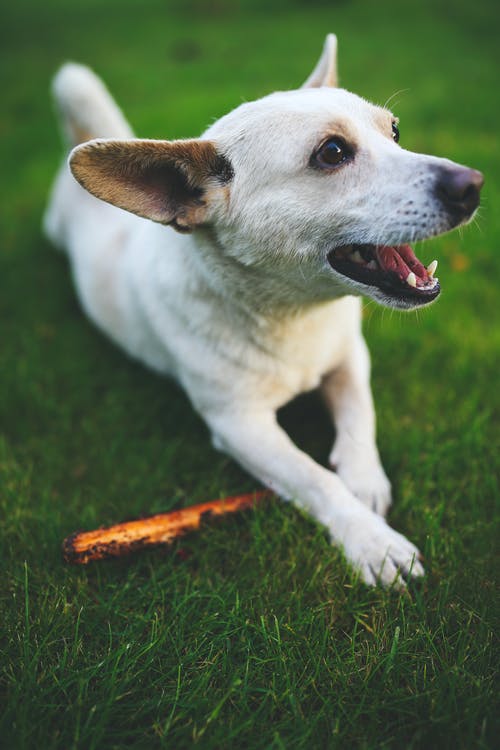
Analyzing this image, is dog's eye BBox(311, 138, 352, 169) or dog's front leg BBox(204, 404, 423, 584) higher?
dog's eye BBox(311, 138, 352, 169)

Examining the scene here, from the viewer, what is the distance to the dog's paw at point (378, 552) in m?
2.08

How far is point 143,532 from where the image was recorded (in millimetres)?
2248

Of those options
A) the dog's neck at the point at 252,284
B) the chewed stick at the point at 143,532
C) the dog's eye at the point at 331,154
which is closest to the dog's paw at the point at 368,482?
the chewed stick at the point at 143,532

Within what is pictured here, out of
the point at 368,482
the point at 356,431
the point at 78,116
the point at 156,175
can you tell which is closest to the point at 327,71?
the point at 156,175

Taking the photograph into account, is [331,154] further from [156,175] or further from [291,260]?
[156,175]

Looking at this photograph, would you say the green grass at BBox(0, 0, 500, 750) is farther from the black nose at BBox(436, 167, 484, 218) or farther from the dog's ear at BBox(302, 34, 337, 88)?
the dog's ear at BBox(302, 34, 337, 88)

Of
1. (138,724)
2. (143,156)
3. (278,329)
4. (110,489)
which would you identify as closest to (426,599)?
(138,724)

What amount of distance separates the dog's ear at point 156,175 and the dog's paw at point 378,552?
1283mm

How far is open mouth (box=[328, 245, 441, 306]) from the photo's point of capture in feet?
6.89

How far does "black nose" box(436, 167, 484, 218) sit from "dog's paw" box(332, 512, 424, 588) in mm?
1123

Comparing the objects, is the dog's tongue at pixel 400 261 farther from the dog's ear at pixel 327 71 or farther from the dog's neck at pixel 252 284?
the dog's ear at pixel 327 71

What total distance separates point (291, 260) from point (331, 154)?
0.39m

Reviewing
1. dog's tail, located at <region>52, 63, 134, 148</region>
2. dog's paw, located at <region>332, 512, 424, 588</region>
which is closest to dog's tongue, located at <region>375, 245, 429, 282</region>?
dog's paw, located at <region>332, 512, 424, 588</region>

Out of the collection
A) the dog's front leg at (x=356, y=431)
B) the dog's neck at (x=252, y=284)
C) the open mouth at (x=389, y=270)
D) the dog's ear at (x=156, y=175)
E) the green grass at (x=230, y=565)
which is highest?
the dog's ear at (x=156, y=175)
